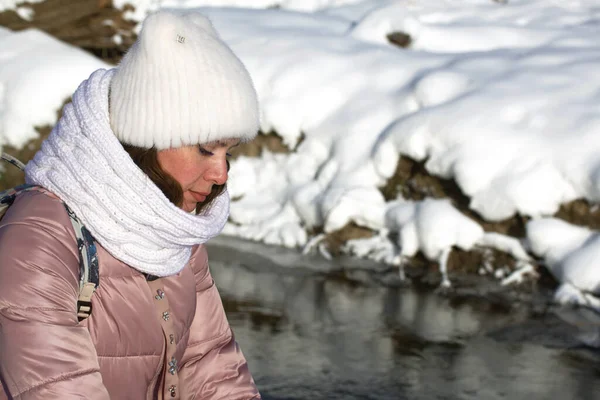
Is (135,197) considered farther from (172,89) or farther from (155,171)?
(172,89)

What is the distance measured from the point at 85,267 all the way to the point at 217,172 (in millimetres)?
372

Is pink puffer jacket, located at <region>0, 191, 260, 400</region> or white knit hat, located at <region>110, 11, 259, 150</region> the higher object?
white knit hat, located at <region>110, 11, 259, 150</region>

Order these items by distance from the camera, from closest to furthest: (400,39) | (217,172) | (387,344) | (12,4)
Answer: (217,172)
(387,344)
(400,39)
(12,4)

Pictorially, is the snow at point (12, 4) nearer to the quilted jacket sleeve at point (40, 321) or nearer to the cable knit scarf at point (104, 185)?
the cable knit scarf at point (104, 185)

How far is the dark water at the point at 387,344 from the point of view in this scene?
175 inches

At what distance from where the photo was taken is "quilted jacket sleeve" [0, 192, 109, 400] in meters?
1.54

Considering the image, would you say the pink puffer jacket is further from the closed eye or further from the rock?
the rock

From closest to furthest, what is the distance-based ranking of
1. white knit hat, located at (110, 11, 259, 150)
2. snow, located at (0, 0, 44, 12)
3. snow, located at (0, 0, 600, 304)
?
white knit hat, located at (110, 11, 259, 150) < snow, located at (0, 0, 600, 304) < snow, located at (0, 0, 44, 12)

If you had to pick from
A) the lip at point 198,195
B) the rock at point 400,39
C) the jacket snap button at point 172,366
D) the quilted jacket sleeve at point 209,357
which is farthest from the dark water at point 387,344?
the rock at point 400,39

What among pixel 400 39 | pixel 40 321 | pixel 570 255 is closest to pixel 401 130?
pixel 570 255

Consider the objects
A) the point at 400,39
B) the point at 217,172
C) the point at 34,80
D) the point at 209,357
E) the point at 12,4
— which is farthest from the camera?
the point at 12,4

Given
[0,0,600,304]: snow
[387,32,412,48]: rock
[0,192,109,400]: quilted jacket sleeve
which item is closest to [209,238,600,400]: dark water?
[0,0,600,304]: snow

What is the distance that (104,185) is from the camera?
177cm

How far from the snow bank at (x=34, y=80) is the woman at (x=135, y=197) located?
6.24 m
